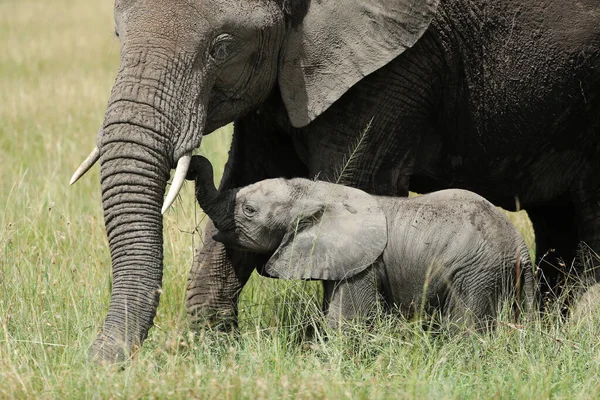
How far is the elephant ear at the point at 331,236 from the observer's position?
5.43 m

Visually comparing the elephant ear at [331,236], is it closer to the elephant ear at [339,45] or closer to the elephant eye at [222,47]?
the elephant ear at [339,45]

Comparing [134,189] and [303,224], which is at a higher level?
[134,189]

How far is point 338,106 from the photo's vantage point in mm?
5590

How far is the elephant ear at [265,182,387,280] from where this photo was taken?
214 inches

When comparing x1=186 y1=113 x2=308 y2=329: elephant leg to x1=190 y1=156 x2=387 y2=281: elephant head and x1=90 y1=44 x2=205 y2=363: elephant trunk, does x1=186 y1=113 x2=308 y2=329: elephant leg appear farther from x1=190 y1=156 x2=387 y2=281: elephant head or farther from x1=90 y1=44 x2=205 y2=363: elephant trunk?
x1=90 y1=44 x2=205 y2=363: elephant trunk

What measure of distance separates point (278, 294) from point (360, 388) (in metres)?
1.39

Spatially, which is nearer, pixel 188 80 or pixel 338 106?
pixel 188 80

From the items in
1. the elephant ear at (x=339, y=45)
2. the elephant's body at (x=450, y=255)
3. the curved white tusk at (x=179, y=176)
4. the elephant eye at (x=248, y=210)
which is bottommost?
the elephant's body at (x=450, y=255)

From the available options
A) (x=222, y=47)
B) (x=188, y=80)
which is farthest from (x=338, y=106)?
(x=188, y=80)

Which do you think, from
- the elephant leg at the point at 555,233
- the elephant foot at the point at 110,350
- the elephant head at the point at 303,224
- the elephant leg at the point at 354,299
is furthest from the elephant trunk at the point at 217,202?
the elephant leg at the point at 555,233

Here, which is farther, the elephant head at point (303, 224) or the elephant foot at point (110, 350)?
the elephant head at point (303, 224)

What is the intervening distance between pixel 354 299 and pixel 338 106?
933mm

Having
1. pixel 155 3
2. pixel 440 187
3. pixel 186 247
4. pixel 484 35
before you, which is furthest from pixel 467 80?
A: pixel 186 247

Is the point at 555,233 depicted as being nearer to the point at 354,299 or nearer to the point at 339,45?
the point at 354,299
